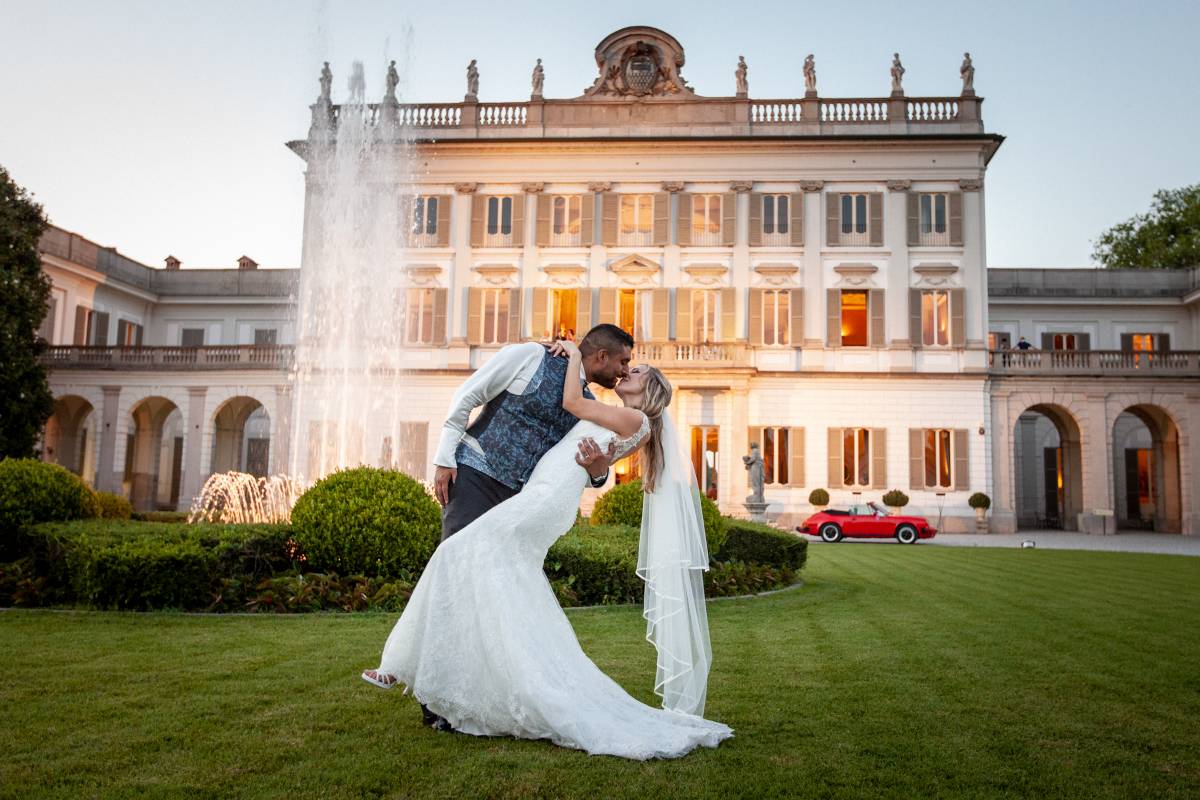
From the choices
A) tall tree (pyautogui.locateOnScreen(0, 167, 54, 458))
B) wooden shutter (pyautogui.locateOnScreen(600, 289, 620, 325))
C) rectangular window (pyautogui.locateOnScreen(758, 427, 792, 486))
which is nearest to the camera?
tall tree (pyautogui.locateOnScreen(0, 167, 54, 458))

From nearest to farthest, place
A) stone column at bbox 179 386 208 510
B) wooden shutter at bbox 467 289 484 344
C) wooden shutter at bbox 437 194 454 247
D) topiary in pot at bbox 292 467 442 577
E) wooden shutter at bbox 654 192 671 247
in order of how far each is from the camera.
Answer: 1. topiary in pot at bbox 292 467 442 577
2. wooden shutter at bbox 654 192 671 247
3. wooden shutter at bbox 467 289 484 344
4. wooden shutter at bbox 437 194 454 247
5. stone column at bbox 179 386 208 510

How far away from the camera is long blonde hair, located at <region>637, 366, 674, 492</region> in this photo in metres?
4.61

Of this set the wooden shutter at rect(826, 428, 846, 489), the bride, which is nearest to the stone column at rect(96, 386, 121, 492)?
the wooden shutter at rect(826, 428, 846, 489)

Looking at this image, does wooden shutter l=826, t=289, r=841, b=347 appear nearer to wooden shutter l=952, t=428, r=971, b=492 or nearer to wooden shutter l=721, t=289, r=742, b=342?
wooden shutter l=721, t=289, r=742, b=342

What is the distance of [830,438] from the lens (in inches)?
Answer: 1146

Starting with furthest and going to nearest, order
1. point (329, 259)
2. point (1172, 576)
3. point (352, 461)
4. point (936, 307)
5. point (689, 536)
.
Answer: point (936, 307) → point (329, 259) → point (352, 461) → point (1172, 576) → point (689, 536)

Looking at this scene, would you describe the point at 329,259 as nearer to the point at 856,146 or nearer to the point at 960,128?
the point at 856,146

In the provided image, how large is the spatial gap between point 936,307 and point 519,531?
27948 mm

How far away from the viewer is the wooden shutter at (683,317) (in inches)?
1171

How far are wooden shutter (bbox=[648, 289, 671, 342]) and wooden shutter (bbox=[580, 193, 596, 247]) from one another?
3.18 m

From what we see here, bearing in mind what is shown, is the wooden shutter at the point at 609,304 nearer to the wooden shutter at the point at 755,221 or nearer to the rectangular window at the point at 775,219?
the wooden shutter at the point at 755,221

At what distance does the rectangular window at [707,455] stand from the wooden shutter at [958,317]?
8558mm

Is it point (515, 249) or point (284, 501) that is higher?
point (515, 249)

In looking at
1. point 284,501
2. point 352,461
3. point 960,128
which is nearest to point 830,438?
point 960,128
